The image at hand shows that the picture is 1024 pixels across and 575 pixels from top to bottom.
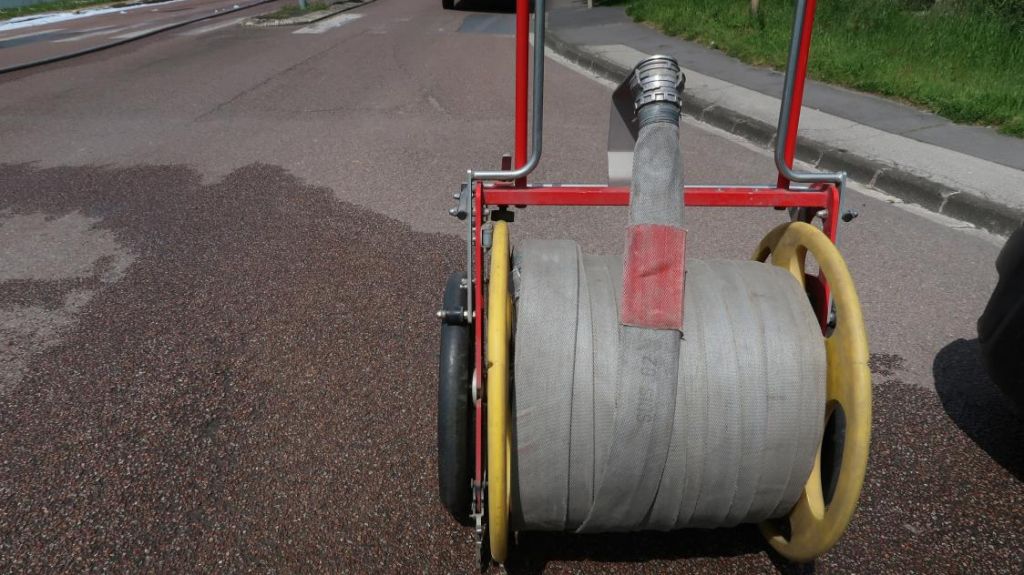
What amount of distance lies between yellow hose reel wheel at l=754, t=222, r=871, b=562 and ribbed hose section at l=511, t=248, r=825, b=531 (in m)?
0.07

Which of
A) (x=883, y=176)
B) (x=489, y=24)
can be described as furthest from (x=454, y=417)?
(x=489, y=24)

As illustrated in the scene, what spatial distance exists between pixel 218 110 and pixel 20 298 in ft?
16.2

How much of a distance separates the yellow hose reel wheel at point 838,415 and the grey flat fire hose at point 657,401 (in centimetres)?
7

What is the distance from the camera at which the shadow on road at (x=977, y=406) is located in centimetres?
298

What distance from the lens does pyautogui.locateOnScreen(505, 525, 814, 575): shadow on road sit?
2480 mm

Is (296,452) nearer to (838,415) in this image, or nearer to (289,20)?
(838,415)

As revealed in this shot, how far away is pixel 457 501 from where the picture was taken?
2.43m

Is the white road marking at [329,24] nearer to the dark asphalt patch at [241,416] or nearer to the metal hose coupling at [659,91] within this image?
the dark asphalt patch at [241,416]

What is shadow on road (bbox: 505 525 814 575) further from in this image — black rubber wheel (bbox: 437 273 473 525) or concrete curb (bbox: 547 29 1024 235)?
concrete curb (bbox: 547 29 1024 235)

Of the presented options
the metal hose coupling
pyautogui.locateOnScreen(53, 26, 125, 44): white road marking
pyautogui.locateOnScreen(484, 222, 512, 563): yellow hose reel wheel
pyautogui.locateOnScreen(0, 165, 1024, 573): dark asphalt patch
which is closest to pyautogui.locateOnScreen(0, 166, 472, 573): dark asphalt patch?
pyautogui.locateOnScreen(0, 165, 1024, 573): dark asphalt patch

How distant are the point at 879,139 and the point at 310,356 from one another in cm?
549

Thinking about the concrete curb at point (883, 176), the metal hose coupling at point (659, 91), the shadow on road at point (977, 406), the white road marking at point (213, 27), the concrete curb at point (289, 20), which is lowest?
the shadow on road at point (977, 406)

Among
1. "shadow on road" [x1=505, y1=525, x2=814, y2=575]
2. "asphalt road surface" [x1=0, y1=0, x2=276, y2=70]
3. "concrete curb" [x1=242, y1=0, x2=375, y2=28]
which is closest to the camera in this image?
"shadow on road" [x1=505, y1=525, x2=814, y2=575]

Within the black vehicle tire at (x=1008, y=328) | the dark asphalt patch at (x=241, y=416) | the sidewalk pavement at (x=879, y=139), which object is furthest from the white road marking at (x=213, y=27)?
the black vehicle tire at (x=1008, y=328)
